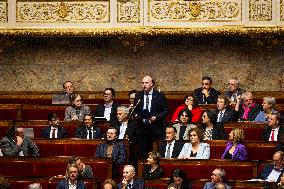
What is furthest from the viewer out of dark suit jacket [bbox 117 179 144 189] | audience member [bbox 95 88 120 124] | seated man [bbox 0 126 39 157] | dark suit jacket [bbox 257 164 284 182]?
audience member [bbox 95 88 120 124]

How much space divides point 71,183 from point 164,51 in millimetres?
4301

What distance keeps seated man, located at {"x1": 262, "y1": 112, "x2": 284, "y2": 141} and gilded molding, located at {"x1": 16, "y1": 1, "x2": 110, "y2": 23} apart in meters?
3.29

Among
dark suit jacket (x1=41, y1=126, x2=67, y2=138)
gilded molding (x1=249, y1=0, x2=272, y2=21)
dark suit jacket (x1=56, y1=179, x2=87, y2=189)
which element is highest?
gilded molding (x1=249, y1=0, x2=272, y2=21)

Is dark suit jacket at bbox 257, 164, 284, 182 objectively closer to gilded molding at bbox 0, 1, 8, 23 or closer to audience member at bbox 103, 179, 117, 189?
audience member at bbox 103, 179, 117, 189

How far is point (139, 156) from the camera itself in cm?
1149

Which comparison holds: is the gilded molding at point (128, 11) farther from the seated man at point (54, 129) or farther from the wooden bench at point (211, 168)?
the wooden bench at point (211, 168)

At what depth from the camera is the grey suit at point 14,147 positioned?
11.2 metres

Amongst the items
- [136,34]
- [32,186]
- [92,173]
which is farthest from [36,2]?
[32,186]

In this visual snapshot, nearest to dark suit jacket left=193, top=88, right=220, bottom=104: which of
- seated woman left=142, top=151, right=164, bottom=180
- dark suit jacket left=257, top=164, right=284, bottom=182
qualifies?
seated woman left=142, top=151, right=164, bottom=180

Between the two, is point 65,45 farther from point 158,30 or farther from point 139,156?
point 139,156

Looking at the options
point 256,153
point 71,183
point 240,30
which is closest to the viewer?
point 71,183

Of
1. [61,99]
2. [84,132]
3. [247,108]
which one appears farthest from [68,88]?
[247,108]

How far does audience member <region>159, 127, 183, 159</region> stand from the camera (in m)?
10.9

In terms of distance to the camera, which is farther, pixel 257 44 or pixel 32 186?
pixel 257 44
